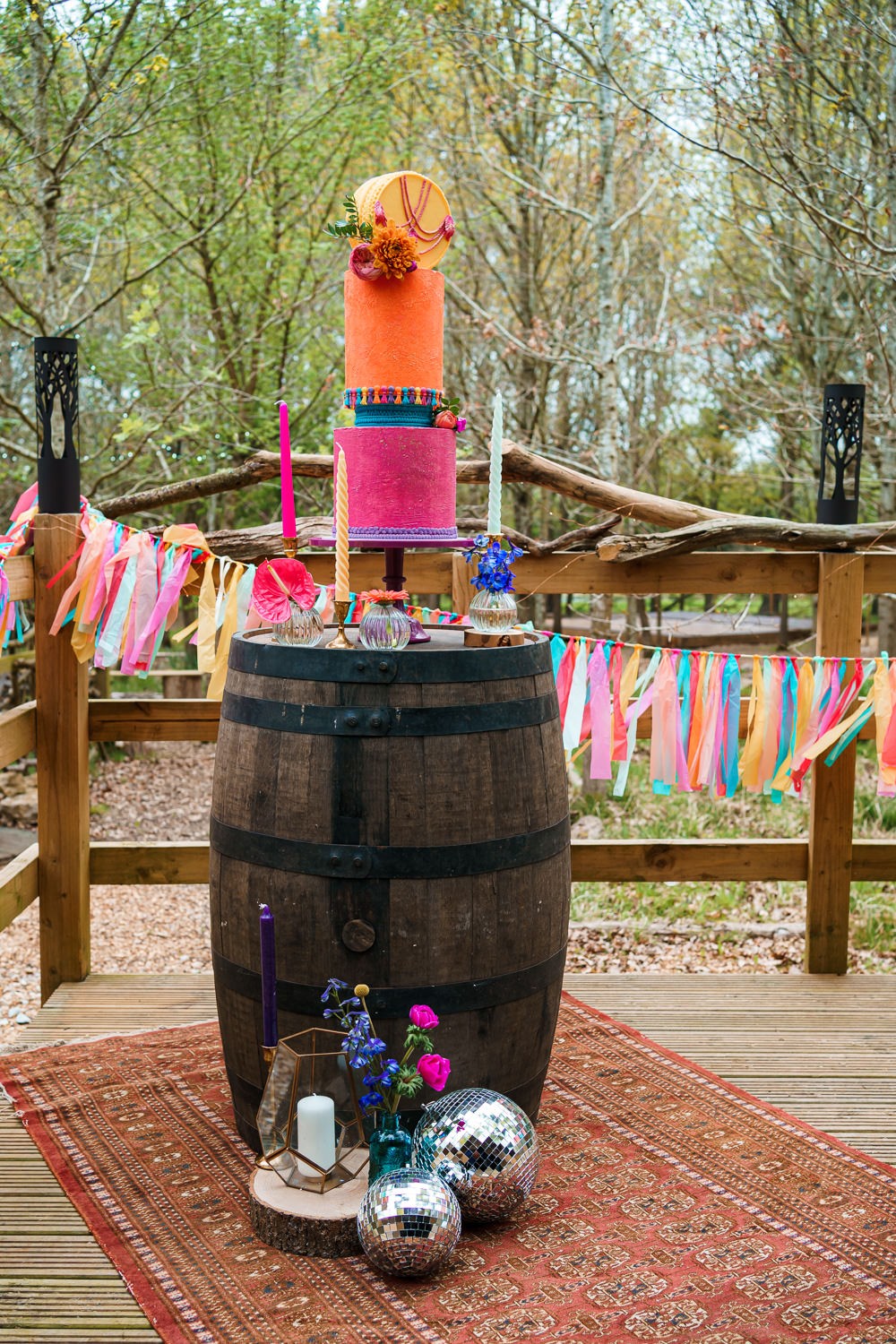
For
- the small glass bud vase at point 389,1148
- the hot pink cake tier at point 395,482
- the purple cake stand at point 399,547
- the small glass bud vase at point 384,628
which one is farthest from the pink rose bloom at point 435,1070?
the hot pink cake tier at point 395,482

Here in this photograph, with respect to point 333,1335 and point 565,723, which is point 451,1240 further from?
point 565,723

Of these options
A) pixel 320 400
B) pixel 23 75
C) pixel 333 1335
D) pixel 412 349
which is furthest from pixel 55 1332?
pixel 320 400

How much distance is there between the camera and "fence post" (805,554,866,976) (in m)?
3.52

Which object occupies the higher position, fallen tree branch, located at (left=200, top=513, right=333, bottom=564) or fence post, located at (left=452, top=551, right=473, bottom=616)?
fallen tree branch, located at (left=200, top=513, right=333, bottom=564)

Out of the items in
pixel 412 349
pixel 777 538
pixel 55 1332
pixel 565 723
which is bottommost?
pixel 55 1332

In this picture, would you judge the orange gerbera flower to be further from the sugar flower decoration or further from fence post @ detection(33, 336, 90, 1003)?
fence post @ detection(33, 336, 90, 1003)

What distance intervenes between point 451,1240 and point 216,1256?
1.42ft

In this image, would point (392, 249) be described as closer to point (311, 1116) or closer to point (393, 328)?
point (393, 328)

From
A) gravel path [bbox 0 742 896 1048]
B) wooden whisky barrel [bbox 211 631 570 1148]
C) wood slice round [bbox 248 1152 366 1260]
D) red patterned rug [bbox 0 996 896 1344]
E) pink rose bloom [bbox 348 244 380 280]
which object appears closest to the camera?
red patterned rug [bbox 0 996 896 1344]

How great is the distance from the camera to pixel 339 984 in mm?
2186

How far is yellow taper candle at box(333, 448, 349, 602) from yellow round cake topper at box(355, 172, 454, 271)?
57 centimetres

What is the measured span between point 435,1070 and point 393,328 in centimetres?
154

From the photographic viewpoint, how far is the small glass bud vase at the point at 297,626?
7.98 feet

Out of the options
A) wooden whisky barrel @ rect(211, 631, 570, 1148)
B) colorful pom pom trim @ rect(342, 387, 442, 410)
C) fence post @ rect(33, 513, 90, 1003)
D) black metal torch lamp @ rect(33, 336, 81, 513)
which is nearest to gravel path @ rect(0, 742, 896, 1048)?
fence post @ rect(33, 513, 90, 1003)
